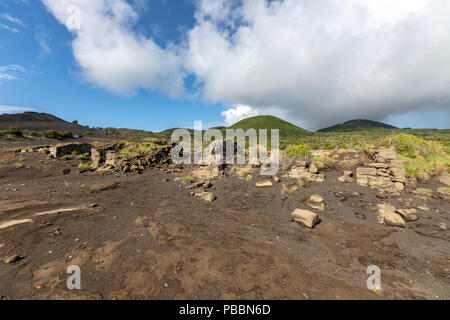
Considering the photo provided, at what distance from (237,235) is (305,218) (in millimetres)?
2575

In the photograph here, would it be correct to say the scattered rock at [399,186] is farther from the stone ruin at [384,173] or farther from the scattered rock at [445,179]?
the scattered rock at [445,179]

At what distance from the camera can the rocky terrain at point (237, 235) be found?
10.4ft

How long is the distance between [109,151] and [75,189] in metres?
6.70

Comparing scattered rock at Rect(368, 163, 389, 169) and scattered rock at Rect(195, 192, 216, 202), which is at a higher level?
scattered rock at Rect(368, 163, 389, 169)

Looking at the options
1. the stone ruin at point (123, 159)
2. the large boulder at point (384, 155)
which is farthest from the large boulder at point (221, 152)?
the large boulder at point (384, 155)

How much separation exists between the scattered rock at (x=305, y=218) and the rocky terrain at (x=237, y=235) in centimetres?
4

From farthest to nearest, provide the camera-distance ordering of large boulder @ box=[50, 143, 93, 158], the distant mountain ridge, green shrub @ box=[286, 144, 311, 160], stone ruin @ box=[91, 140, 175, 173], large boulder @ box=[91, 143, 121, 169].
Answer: the distant mountain ridge → large boulder @ box=[50, 143, 93, 158] → large boulder @ box=[91, 143, 121, 169] → stone ruin @ box=[91, 140, 175, 173] → green shrub @ box=[286, 144, 311, 160]

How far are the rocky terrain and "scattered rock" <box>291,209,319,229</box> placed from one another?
0.14ft

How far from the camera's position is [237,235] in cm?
517

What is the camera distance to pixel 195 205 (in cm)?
766

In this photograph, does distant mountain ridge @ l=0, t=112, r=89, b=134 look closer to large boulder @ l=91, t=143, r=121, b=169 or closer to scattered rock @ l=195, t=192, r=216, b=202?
large boulder @ l=91, t=143, r=121, b=169

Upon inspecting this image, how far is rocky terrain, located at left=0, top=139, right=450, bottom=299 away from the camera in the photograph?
3168mm

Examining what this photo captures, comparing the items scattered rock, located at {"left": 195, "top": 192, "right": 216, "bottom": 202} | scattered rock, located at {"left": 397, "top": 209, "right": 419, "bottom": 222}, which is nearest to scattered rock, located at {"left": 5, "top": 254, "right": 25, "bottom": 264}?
scattered rock, located at {"left": 195, "top": 192, "right": 216, "bottom": 202}
